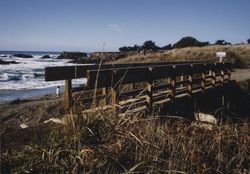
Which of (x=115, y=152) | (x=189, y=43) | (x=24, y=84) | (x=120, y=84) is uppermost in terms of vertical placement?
(x=189, y=43)

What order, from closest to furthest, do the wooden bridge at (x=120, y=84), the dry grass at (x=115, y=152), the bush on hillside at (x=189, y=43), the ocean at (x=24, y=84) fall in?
the dry grass at (x=115, y=152)
the wooden bridge at (x=120, y=84)
the ocean at (x=24, y=84)
the bush on hillside at (x=189, y=43)

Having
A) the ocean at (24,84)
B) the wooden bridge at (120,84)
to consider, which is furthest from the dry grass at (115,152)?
the ocean at (24,84)

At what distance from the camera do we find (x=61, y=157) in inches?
152

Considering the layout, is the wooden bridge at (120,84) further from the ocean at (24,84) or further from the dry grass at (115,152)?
the ocean at (24,84)

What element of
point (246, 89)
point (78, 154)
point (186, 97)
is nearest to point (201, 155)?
point (78, 154)

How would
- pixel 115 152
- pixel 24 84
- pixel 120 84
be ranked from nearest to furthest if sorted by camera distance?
pixel 115 152 → pixel 120 84 → pixel 24 84

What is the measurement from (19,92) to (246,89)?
46.1ft

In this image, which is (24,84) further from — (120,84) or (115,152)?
(115,152)

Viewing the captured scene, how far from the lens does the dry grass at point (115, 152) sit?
3676 mm

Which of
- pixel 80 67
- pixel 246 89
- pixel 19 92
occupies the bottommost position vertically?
pixel 19 92

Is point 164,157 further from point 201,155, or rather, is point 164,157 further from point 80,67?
point 80,67

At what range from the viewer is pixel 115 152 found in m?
3.94

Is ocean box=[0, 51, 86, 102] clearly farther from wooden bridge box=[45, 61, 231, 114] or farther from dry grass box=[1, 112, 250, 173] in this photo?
dry grass box=[1, 112, 250, 173]

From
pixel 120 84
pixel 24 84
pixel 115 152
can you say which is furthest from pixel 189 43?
pixel 115 152
